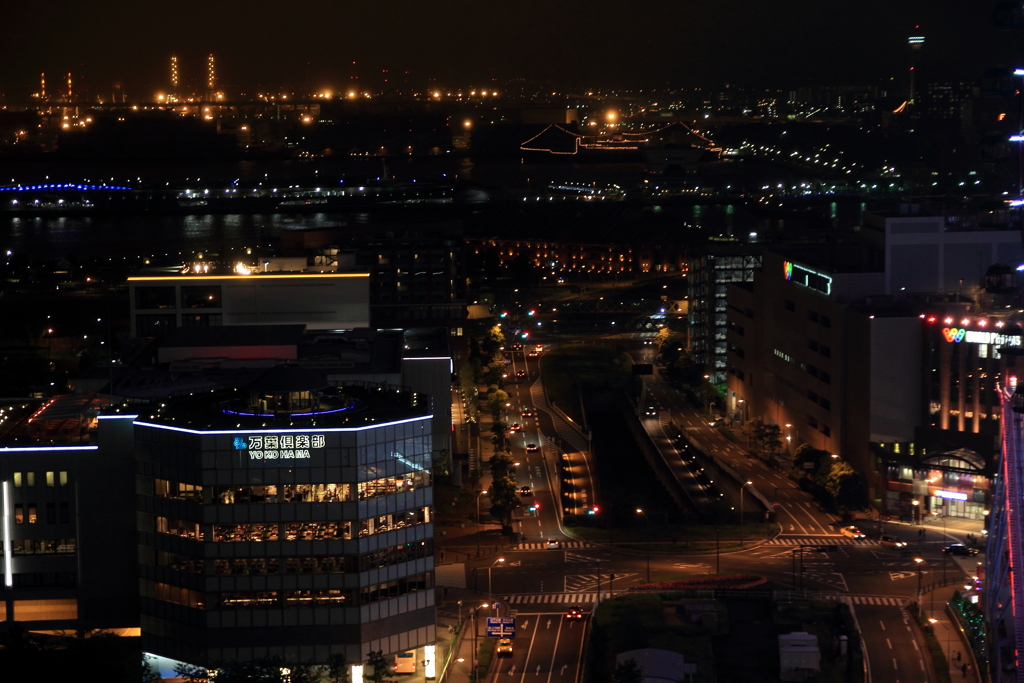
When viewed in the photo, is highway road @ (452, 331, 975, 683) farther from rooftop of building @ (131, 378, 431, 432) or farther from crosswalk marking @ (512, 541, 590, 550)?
rooftop of building @ (131, 378, 431, 432)

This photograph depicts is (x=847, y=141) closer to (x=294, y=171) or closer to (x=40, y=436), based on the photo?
(x=294, y=171)

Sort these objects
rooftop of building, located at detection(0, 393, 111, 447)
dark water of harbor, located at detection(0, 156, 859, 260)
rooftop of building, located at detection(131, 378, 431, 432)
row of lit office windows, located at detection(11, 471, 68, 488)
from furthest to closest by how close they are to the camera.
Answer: dark water of harbor, located at detection(0, 156, 859, 260) < rooftop of building, located at detection(0, 393, 111, 447) < row of lit office windows, located at detection(11, 471, 68, 488) < rooftop of building, located at detection(131, 378, 431, 432)

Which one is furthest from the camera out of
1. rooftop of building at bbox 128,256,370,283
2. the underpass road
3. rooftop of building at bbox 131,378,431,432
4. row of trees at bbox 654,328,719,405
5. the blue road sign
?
row of trees at bbox 654,328,719,405

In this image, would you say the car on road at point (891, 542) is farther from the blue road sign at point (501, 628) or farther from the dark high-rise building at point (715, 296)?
the dark high-rise building at point (715, 296)

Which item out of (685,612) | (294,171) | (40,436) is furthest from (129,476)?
(294,171)

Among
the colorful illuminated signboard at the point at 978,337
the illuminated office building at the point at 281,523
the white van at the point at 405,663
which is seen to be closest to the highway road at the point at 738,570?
the white van at the point at 405,663

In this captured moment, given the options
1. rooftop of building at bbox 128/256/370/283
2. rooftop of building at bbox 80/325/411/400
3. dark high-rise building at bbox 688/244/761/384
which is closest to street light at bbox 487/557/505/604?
rooftop of building at bbox 80/325/411/400

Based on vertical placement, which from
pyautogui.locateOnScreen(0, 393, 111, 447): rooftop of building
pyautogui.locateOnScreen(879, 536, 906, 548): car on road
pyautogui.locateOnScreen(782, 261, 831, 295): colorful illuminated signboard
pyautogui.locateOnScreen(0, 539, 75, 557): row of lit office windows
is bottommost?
pyautogui.locateOnScreen(879, 536, 906, 548): car on road
